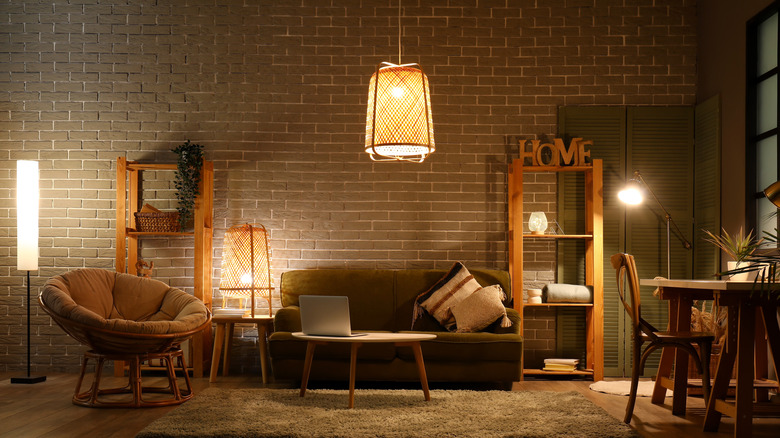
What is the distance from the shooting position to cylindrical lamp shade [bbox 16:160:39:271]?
5.32 meters

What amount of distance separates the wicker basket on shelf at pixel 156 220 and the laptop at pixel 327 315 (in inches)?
68.0

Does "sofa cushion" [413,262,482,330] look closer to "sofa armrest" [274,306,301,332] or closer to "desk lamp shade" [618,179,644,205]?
"sofa armrest" [274,306,301,332]

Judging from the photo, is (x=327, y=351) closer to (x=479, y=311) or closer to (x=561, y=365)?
(x=479, y=311)

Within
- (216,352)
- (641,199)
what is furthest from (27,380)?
(641,199)

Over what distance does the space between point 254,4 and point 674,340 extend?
4.23m

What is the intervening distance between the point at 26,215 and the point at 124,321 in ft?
5.71

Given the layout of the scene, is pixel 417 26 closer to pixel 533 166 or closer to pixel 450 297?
pixel 533 166

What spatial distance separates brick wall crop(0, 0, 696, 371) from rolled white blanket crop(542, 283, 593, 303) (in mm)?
409

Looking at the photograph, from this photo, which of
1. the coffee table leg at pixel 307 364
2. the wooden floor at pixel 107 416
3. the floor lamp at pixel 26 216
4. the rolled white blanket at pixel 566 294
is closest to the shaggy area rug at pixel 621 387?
the wooden floor at pixel 107 416

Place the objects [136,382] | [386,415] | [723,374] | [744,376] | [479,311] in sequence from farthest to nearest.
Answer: [479,311] → [136,382] → [386,415] → [723,374] → [744,376]

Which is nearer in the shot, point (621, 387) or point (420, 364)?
point (420, 364)

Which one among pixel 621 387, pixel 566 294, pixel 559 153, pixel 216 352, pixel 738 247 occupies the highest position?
pixel 559 153

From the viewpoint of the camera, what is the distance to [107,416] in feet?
13.1

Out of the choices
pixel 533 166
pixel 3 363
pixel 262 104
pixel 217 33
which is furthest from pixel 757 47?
pixel 3 363
